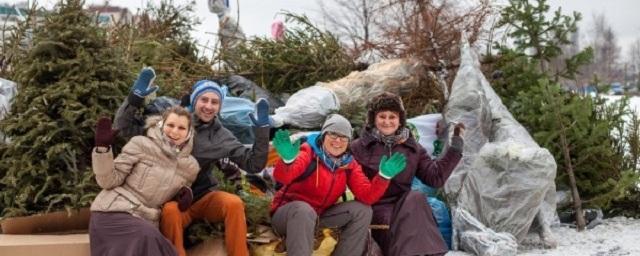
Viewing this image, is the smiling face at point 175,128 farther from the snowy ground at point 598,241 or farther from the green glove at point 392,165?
the snowy ground at point 598,241

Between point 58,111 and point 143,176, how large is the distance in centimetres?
98

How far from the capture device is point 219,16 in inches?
398

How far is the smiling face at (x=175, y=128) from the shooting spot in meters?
3.70

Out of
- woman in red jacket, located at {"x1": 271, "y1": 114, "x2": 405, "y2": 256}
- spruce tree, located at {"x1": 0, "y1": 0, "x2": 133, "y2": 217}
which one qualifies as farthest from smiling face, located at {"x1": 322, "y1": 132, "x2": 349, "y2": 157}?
spruce tree, located at {"x1": 0, "y1": 0, "x2": 133, "y2": 217}

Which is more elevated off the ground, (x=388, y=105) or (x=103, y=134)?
(x=388, y=105)

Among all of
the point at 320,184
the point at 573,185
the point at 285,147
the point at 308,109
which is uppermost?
the point at 308,109

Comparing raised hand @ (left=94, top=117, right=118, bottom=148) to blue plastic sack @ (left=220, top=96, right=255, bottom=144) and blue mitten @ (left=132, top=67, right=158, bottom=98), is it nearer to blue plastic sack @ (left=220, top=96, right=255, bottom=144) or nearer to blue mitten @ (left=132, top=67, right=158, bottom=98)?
blue mitten @ (left=132, top=67, right=158, bottom=98)

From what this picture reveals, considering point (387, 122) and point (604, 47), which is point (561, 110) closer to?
point (387, 122)

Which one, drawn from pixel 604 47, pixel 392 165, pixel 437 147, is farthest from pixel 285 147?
pixel 604 47

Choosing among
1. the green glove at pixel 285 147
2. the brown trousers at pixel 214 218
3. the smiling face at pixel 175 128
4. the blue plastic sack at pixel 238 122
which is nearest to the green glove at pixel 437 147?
the blue plastic sack at pixel 238 122

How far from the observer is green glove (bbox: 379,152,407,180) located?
13.1 ft

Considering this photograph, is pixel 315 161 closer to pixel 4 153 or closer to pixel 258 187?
pixel 258 187

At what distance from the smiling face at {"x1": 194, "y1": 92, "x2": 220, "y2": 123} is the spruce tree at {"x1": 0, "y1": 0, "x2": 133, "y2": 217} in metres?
0.66

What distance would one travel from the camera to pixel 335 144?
4070mm
